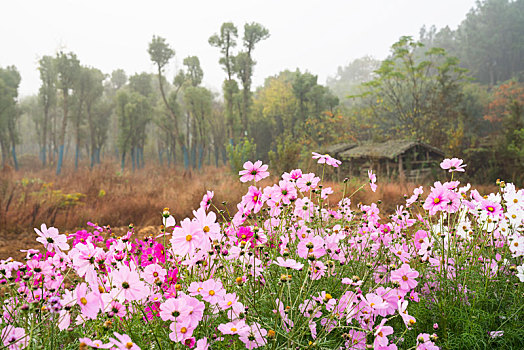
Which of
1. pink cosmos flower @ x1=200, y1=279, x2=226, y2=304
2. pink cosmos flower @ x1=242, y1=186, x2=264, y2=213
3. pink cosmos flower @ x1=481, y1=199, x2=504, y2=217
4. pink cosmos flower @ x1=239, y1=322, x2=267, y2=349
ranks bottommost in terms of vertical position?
pink cosmos flower @ x1=239, y1=322, x2=267, y2=349

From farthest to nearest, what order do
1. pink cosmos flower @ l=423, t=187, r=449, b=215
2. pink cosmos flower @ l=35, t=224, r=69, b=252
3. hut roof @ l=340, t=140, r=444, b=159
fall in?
hut roof @ l=340, t=140, r=444, b=159
pink cosmos flower @ l=423, t=187, r=449, b=215
pink cosmos flower @ l=35, t=224, r=69, b=252

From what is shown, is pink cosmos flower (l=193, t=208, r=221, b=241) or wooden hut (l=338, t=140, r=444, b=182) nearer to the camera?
pink cosmos flower (l=193, t=208, r=221, b=241)

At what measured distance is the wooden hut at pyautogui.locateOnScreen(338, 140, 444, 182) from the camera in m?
11.2

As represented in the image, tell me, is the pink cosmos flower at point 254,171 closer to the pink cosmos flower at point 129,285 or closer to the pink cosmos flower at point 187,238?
the pink cosmos flower at point 187,238

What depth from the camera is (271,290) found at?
1.34 metres

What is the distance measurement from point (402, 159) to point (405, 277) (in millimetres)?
11848

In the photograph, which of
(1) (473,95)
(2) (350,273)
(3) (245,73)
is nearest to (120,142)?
(3) (245,73)

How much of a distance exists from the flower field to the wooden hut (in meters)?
9.68

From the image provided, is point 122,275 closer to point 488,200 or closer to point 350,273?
point 350,273

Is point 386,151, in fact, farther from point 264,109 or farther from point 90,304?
point 264,109

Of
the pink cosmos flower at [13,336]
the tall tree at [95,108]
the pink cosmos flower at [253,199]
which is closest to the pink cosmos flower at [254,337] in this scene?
the pink cosmos flower at [253,199]

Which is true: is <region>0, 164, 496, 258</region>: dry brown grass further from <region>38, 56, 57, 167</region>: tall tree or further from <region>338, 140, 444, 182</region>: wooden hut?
<region>38, 56, 57, 167</region>: tall tree

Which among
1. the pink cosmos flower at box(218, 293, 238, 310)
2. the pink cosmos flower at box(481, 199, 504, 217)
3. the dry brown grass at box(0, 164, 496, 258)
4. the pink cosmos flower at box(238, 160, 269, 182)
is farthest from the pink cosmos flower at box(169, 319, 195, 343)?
the dry brown grass at box(0, 164, 496, 258)

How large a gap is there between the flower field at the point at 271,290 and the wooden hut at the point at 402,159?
9683mm
